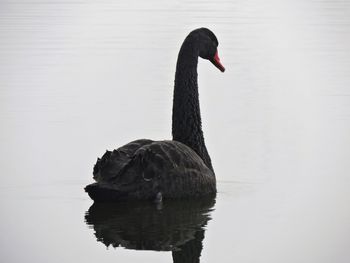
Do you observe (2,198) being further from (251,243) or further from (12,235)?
(251,243)

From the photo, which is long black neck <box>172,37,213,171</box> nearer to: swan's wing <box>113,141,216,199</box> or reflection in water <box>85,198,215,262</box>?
swan's wing <box>113,141,216,199</box>

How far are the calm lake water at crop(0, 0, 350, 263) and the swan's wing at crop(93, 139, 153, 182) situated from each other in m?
0.29

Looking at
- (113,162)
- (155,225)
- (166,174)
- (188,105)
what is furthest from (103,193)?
(188,105)

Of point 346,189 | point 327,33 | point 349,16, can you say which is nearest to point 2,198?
point 346,189

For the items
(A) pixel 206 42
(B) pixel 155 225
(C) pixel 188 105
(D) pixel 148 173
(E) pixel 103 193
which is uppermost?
(A) pixel 206 42

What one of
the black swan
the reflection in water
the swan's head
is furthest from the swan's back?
the swan's head

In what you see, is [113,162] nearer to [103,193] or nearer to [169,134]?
[103,193]

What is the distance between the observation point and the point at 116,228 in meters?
6.90

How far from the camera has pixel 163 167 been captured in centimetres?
736

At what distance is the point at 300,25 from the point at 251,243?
1173 cm

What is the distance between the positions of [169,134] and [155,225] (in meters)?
2.96

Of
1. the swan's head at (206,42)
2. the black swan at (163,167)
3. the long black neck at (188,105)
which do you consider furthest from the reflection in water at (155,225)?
the swan's head at (206,42)

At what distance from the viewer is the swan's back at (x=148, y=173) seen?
713 cm

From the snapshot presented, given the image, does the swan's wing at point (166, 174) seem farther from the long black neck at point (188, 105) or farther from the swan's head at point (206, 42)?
the swan's head at point (206, 42)
